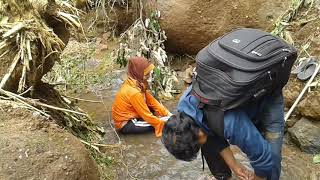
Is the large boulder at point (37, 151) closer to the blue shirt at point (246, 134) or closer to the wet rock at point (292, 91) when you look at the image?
the blue shirt at point (246, 134)

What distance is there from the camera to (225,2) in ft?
22.0

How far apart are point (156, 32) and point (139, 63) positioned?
1842 mm

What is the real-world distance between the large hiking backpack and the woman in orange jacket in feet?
6.73

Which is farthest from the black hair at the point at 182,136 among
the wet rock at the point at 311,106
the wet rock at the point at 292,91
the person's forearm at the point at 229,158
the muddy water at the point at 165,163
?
the wet rock at the point at 292,91

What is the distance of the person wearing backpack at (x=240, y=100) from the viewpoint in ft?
8.92

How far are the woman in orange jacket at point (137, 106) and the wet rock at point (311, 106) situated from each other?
4.96ft

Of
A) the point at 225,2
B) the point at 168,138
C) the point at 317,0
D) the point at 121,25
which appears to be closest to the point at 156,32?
the point at 225,2

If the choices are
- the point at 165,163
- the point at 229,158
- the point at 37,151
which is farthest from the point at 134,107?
the point at 37,151

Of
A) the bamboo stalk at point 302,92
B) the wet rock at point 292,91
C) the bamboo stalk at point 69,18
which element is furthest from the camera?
the wet rock at point 292,91

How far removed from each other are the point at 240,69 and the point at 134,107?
250cm

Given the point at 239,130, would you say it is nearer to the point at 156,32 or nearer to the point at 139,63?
the point at 139,63

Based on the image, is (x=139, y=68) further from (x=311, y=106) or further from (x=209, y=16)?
(x=209, y=16)

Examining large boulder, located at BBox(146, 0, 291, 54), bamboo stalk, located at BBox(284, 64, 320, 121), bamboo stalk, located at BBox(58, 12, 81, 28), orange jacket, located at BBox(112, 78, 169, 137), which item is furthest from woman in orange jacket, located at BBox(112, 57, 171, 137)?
large boulder, located at BBox(146, 0, 291, 54)

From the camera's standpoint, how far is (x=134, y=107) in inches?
198
